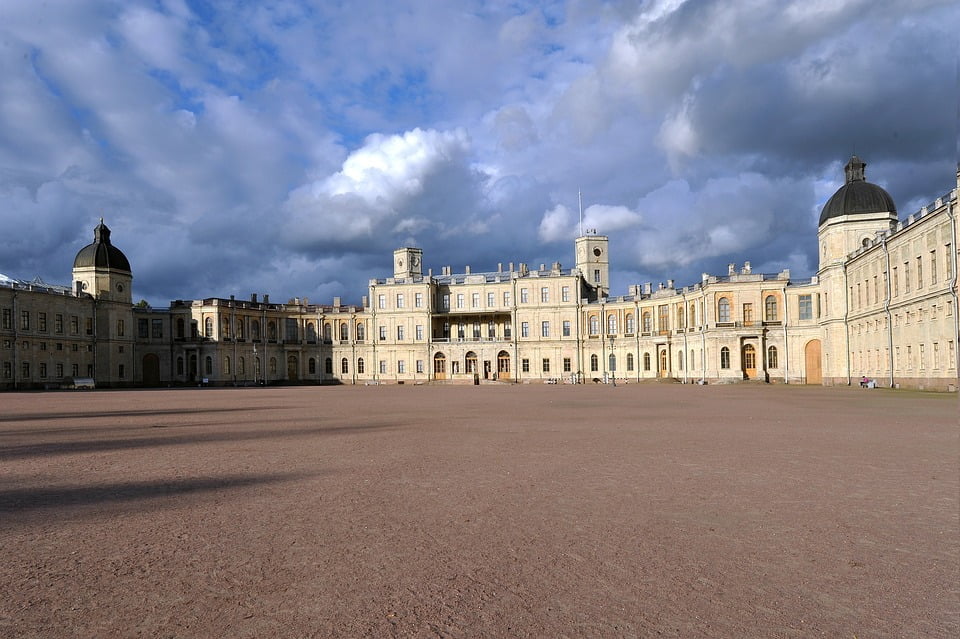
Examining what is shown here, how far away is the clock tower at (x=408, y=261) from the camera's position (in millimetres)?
103812

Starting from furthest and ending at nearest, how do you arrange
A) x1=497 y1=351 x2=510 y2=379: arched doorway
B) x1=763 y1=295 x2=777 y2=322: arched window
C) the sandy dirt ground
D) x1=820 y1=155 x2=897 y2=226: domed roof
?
x1=497 y1=351 x2=510 y2=379: arched doorway → x1=763 y1=295 x2=777 y2=322: arched window → x1=820 y1=155 x2=897 y2=226: domed roof → the sandy dirt ground

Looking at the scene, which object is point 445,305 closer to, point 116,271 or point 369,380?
point 369,380

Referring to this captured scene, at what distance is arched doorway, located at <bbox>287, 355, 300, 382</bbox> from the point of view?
9244 cm

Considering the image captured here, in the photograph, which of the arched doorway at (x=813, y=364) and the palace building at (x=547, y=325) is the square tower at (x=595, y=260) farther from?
the arched doorway at (x=813, y=364)

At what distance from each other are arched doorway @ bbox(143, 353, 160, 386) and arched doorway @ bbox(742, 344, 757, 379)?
66.9 m

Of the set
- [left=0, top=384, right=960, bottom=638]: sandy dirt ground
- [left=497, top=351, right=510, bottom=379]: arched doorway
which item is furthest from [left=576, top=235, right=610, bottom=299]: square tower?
[left=0, top=384, right=960, bottom=638]: sandy dirt ground

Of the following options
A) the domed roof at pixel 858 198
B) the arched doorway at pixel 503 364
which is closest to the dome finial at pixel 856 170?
the domed roof at pixel 858 198

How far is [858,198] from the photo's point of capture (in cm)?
5672

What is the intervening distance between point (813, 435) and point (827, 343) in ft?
152

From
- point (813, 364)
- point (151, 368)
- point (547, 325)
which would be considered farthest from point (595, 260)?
point (151, 368)

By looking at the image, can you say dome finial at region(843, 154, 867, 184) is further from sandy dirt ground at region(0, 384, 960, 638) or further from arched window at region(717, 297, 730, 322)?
sandy dirt ground at region(0, 384, 960, 638)

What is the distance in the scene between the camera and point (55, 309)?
71.7m

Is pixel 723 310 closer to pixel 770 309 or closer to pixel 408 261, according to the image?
pixel 770 309

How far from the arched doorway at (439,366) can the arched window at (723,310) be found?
34.8 m
